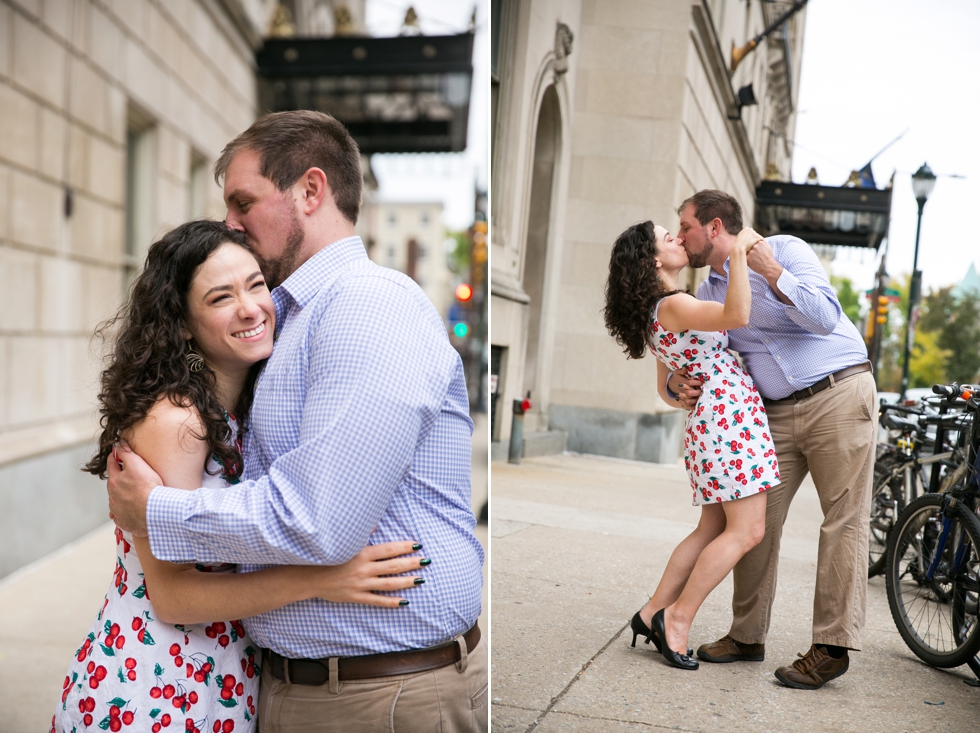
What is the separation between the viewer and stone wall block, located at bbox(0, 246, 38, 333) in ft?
19.7

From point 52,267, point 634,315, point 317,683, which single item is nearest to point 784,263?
point 634,315

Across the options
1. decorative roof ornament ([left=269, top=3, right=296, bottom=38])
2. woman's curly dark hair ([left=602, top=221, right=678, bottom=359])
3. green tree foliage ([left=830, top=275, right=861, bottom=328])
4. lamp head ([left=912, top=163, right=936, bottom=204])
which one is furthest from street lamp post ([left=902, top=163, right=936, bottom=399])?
decorative roof ornament ([left=269, top=3, right=296, bottom=38])

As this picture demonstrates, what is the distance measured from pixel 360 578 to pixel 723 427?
5.61 feet

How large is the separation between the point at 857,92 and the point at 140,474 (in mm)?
1891

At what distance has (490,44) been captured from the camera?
2180mm

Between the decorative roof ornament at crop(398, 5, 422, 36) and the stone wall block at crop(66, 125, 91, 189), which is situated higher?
the decorative roof ornament at crop(398, 5, 422, 36)

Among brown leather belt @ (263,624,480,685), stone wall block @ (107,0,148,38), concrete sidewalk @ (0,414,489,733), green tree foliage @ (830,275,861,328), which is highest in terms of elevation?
stone wall block @ (107,0,148,38)

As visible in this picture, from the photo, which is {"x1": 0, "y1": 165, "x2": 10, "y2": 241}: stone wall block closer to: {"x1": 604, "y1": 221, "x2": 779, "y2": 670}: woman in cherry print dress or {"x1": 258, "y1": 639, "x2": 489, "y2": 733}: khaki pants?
{"x1": 604, "y1": 221, "x2": 779, "y2": 670}: woman in cherry print dress

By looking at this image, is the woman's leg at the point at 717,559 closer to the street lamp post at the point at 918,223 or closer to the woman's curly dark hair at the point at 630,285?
the woman's curly dark hair at the point at 630,285

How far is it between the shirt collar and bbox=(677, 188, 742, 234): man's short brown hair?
0.91 meters

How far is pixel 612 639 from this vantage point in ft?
8.73

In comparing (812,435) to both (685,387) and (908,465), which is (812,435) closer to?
(685,387)

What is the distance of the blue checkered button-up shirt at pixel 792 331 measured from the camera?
258cm

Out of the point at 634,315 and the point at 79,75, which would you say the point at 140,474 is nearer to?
the point at 634,315
